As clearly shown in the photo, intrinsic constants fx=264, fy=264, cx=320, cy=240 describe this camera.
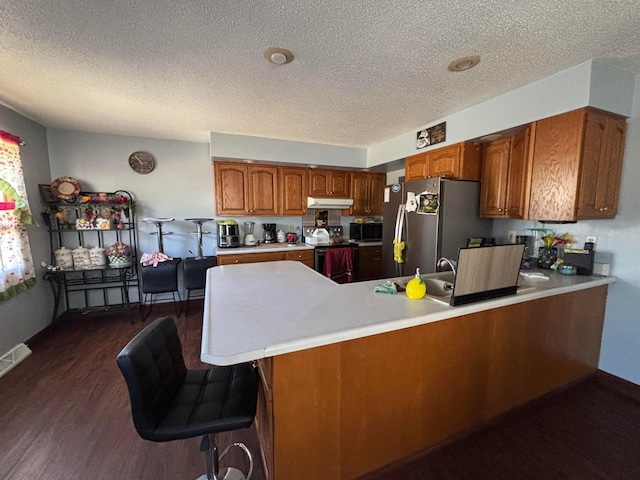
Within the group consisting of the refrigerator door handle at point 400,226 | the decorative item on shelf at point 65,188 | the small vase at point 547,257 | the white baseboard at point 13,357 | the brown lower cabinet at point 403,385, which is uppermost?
the decorative item on shelf at point 65,188

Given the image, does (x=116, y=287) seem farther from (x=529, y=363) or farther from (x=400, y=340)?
(x=529, y=363)

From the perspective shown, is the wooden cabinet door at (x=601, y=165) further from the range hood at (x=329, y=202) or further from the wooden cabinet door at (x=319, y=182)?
the wooden cabinet door at (x=319, y=182)

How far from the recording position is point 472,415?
157cm

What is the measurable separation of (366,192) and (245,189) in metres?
1.94

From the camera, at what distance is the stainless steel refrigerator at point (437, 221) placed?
253 cm

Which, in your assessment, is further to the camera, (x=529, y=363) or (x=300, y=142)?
(x=300, y=142)

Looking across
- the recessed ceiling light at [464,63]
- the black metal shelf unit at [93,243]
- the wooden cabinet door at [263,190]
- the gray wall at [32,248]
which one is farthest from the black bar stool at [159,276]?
the recessed ceiling light at [464,63]

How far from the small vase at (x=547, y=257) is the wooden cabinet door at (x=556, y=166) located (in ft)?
1.50

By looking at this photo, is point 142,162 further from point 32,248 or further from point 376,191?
→ point 376,191

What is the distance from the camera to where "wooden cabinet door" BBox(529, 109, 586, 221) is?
5.92 ft

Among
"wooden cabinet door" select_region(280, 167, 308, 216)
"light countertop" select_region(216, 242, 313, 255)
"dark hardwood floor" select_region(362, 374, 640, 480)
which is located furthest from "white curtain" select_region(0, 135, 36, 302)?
"dark hardwood floor" select_region(362, 374, 640, 480)

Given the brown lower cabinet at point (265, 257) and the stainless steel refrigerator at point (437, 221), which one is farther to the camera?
the brown lower cabinet at point (265, 257)

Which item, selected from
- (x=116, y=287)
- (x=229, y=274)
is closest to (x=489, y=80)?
(x=229, y=274)

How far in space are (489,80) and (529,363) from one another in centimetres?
→ 200
